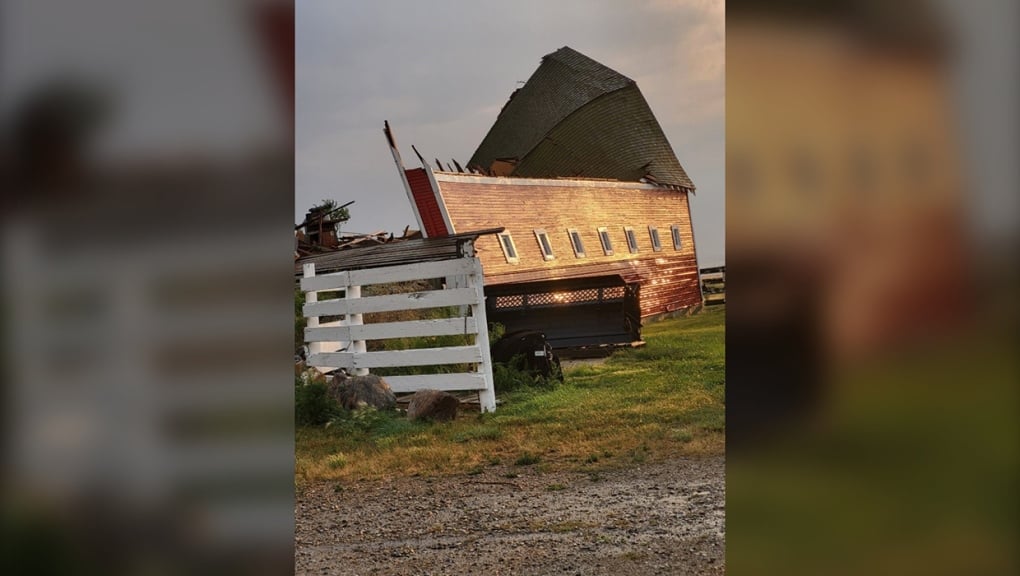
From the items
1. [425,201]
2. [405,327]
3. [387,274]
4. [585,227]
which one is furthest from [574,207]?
[405,327]

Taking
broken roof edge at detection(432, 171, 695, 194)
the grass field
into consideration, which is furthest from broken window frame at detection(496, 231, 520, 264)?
the grass field

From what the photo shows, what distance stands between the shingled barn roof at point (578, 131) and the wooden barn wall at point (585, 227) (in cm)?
19

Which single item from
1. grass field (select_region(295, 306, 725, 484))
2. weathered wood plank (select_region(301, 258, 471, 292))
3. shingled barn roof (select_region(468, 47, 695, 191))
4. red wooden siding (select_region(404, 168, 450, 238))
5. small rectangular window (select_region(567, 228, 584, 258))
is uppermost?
shingled barn roof (select_region(468, 47, 695, 191))

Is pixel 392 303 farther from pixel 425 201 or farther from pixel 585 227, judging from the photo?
pixel 585 227

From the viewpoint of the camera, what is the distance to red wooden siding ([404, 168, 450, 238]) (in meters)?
5.78

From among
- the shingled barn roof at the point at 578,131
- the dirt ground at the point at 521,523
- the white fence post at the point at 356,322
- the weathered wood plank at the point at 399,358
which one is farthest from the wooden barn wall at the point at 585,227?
the dirt ground at the point at 521,523

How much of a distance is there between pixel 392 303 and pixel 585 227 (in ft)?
6.72

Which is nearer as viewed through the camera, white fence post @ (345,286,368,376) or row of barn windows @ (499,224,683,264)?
white fence post @ (345,286,368,376)

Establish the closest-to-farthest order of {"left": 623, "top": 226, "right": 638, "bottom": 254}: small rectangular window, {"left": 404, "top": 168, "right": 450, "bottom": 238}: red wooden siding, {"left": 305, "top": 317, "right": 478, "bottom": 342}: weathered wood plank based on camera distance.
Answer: {"left": 305, "top": 317, "right": 478, "bottom": 342}: weathered wood plank
{"left": 404, "top": 168, "right": 450, "bottom": 238}: red wooden siding
{"left": 623, "top": 226, "right": 638, "bottom": 254}: small rectangular window

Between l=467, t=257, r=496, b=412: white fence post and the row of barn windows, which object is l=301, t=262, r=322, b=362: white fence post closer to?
l=467, t=257, r=496, b=412: white fence post
